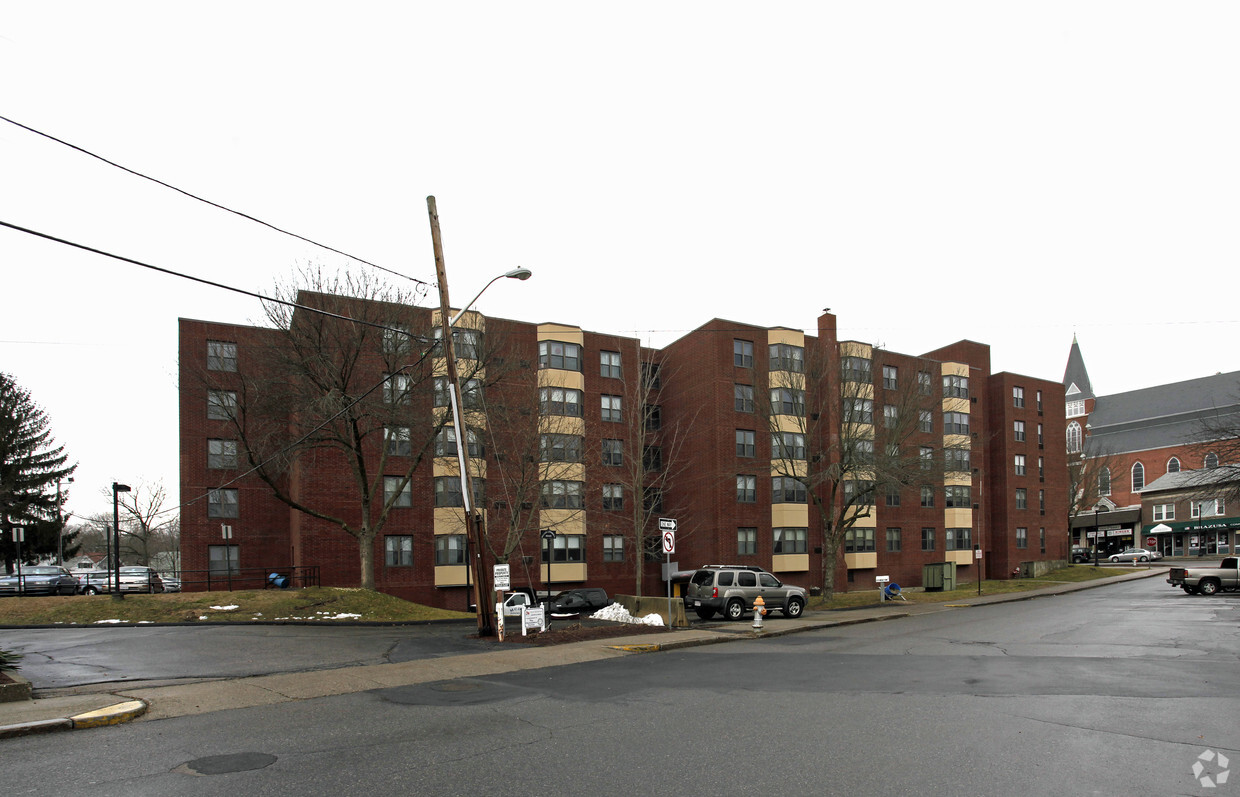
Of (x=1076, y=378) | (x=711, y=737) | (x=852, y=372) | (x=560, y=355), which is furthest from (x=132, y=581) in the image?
(x=1076, y=378)

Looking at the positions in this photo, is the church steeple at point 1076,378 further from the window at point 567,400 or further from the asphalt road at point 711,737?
the asphalt road at point 711,737

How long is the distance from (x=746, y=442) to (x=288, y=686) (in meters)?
34.2

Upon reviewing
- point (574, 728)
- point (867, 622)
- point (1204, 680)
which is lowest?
point (867, 622)

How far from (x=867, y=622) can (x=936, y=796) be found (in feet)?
72.6

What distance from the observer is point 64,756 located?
758cm

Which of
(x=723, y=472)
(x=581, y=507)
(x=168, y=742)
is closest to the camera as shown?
(x=168, y=742)

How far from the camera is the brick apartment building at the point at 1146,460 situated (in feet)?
269

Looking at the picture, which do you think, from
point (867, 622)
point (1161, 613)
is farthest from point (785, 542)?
point (1161, 613)

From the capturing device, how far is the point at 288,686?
11.9 m

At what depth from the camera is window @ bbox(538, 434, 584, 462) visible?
3098 centimetres

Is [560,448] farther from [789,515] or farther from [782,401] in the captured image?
[789,515]

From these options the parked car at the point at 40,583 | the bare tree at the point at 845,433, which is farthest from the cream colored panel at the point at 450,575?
the parked car at the point at 40,583

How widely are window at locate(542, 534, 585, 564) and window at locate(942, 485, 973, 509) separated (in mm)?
26552

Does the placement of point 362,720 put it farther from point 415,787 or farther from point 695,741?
point 695,741
